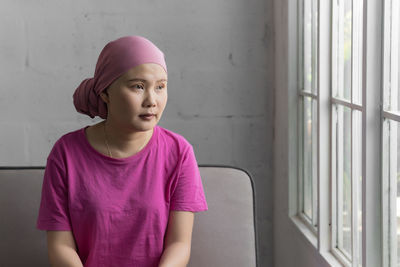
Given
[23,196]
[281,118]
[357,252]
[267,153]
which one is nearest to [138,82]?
[23,196]

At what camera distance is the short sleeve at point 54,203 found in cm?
168

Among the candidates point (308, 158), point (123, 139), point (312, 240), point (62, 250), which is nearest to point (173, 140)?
point (123, 139)

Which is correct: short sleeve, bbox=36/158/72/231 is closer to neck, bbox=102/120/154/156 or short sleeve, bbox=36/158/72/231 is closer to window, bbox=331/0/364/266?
neck, bbox=102/120/154/156

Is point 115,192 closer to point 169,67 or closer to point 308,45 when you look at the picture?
point 308,45

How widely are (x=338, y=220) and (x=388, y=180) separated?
1.58ft

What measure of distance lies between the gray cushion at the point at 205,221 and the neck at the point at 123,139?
312mm

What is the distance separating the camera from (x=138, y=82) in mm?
1608

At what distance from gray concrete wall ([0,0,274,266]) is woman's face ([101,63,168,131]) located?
3.94 feet

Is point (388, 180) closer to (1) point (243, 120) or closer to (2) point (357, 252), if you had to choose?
(2) point (357, 252)

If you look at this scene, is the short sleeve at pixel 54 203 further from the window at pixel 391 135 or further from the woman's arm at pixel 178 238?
the window at pixel 391 135

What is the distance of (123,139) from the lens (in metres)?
1.72

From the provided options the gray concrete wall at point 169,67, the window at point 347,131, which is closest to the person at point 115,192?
the window at point 347,131

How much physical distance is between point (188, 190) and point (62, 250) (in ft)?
1.21

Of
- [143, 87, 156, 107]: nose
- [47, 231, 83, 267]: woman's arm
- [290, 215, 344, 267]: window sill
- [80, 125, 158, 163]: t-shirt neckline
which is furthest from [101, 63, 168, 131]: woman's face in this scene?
[290, 215, 344, 267]: window sill
